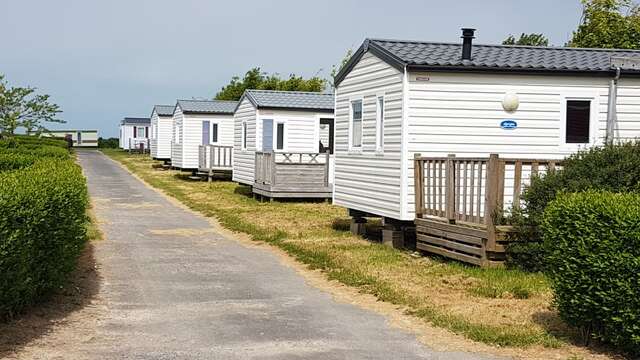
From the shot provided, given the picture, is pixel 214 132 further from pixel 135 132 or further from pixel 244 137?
pixel 135 132

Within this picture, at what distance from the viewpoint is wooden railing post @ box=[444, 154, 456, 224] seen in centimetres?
1155

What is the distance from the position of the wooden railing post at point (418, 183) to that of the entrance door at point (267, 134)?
1242 centimetres

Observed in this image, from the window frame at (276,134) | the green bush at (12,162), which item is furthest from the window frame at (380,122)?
the window frame at (276,134)

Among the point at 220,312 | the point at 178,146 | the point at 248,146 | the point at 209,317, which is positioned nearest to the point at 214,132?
the point at 178,146

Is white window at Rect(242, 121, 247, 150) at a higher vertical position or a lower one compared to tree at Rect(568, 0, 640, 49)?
lower

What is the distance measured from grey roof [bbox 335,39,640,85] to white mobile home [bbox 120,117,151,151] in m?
61.9

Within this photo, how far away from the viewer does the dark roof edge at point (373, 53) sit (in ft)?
41.7

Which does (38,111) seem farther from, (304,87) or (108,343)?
(108,343)

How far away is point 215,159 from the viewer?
107ft

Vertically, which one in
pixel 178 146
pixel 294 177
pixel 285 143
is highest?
pixel 285 143

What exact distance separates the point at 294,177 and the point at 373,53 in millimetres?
9180

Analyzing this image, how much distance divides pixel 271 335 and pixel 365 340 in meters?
0.84

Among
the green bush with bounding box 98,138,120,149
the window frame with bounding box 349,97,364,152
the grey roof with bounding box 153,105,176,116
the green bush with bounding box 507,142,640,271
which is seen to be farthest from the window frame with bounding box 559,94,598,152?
the green bush with bounding box 98,138,120,149

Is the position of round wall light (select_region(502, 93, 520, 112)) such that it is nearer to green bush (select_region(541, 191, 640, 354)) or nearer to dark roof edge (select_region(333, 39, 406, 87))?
dark roof edge (select_region(333, 39, 406, 87))
